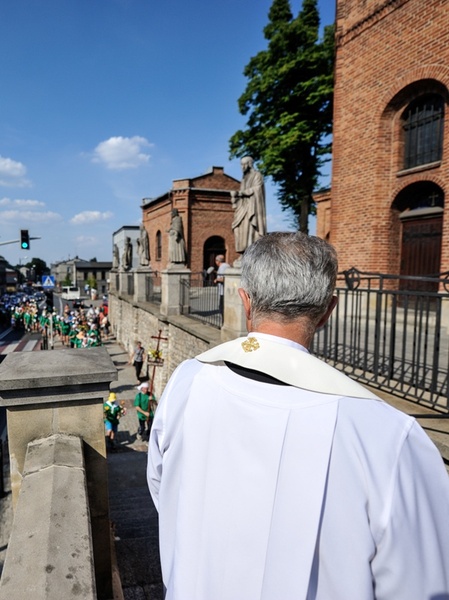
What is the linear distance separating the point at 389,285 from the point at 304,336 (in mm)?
10498

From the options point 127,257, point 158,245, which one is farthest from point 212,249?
point 127,257

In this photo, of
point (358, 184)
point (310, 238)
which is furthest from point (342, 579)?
point (358, 184)

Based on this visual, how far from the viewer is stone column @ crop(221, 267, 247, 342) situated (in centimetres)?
726

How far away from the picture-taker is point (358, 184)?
450 inches

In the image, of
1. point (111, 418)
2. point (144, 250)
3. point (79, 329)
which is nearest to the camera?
point (111, 418)

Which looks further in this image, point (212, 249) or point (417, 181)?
point (212, 249)

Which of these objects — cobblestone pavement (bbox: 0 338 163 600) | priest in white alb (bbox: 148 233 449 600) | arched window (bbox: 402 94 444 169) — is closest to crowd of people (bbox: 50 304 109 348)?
cobblestone pavement (bbox: 0 338 163 600)

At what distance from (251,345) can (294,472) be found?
0.38 meters

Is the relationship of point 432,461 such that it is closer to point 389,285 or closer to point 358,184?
point 389,285

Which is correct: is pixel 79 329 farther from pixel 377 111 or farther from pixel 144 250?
pixel 377 111

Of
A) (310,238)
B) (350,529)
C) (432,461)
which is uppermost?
(310,238)

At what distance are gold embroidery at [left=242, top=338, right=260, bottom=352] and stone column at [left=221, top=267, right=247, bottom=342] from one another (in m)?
5.92

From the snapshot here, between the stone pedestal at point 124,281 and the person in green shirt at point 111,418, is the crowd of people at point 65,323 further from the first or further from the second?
the person in green shirt at point 111,418

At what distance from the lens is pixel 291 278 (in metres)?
1.22
